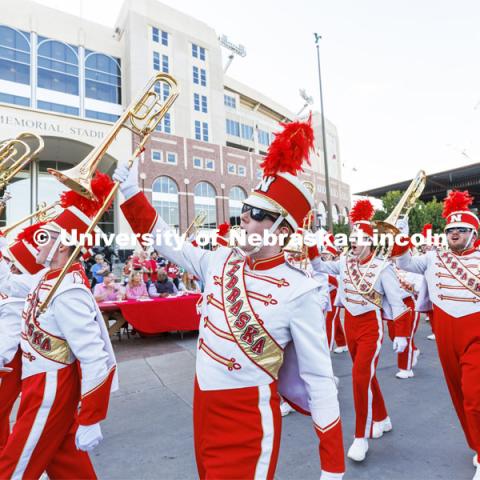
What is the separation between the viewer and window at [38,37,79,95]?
88.7ft

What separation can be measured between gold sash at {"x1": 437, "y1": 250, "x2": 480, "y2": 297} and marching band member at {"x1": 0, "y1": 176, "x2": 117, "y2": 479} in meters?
2.99

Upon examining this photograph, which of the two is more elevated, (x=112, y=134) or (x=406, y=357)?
(x=112, y=134)

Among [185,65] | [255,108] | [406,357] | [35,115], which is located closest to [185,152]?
[185,65]

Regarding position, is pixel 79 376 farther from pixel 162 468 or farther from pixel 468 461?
pixel 468 461

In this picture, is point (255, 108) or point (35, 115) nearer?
point (35, 115)

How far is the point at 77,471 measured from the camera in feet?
7.22

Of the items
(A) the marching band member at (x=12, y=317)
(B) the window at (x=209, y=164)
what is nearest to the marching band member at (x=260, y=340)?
(A) the marching band member at (x=12, y=317)

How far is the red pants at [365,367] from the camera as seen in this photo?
3287 millimetres

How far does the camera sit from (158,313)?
775cm

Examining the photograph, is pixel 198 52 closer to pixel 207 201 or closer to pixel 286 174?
pixel 207 201

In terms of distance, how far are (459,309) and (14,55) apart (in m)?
32.2

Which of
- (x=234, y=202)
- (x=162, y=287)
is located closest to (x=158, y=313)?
(x=162, y=287)

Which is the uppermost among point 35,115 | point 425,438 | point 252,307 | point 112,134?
point 35,115

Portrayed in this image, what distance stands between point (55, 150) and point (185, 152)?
34.1ft
